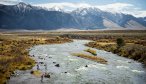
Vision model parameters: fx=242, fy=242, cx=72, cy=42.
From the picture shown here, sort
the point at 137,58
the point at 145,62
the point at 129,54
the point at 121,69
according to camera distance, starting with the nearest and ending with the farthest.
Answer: the point at 121,69 → the point at 145,62 → the point at 137,58 → the point at 129,54

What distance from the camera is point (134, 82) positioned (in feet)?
136

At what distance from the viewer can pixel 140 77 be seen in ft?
149

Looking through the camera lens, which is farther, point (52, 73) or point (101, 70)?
point (101, 70)

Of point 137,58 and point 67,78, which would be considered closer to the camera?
point 67,78

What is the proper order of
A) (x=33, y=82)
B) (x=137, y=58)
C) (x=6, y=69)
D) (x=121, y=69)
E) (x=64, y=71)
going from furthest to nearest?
(x=137, y=58)
(x=121, y=69)
(x=64, y=71)
(x=6, y=69)
(x=33, y=82)

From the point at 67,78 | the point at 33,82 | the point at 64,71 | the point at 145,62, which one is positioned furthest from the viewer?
the point at 145,62

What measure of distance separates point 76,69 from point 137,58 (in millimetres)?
24636

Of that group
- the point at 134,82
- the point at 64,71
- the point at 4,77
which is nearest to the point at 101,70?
Result: the point at 64,71

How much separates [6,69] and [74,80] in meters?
13.9

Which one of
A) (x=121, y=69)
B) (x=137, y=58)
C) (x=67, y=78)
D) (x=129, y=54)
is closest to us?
(x=67, y=78)

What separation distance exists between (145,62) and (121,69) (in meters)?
10.5

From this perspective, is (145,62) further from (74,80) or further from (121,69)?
(74,80)

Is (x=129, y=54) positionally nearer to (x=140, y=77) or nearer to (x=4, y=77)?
(x=140, y=77)

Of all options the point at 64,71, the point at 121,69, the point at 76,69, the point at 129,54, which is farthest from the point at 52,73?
the point at 129,54
